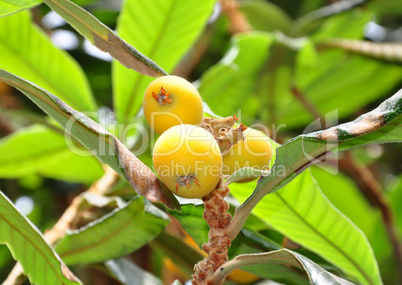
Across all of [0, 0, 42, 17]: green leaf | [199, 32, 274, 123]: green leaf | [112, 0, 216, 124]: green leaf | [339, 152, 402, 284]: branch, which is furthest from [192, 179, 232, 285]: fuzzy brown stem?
[339, 152, 402, 284]: branch

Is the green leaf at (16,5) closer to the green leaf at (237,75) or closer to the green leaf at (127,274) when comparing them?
the green leaf at (127,274)

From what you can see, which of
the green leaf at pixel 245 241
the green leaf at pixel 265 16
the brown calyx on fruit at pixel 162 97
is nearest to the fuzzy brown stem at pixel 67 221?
the green leaf at pixel 245 241

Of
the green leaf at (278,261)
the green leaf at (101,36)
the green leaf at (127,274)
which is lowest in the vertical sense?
the green leaf at (127,274)

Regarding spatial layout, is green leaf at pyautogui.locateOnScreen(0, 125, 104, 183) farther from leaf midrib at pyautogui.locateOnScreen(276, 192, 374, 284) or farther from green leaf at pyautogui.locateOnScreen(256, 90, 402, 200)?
green leaf at pyautogui.locateOnScreen(256, 90, 402, 200)

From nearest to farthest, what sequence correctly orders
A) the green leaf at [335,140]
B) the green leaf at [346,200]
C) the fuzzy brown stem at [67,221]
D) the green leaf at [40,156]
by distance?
the green leaf at [335,140] → the fuzzy brown stem at [67,221] → the green leaf at [40,156] → the green leaf at [346,200]

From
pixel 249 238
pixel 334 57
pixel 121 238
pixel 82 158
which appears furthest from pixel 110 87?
pixel 249 238

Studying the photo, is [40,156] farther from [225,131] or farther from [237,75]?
[225,131]
